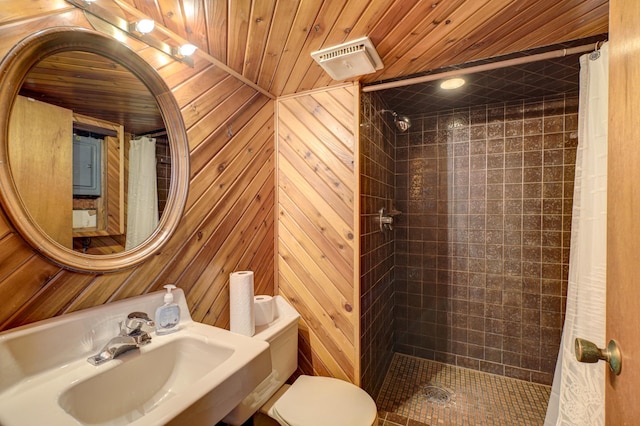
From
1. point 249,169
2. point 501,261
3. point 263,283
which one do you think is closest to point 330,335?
point 263,283

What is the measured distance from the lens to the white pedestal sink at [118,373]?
2.20ft

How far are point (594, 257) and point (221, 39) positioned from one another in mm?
1833

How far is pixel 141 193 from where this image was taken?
1.13m

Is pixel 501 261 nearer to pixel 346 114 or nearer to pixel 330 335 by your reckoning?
pixel 330 335

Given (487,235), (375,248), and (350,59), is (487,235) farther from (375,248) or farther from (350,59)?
(350,59)

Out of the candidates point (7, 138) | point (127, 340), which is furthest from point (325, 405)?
point (7, 138)

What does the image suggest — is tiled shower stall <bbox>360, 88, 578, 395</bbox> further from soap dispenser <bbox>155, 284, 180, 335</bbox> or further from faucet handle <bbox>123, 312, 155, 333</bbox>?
faucet handle <bbox>123, 312, 155, 333</bbox>

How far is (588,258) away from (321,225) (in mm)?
1252

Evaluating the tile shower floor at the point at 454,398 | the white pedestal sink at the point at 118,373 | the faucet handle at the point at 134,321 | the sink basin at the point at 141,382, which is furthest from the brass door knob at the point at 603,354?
the tile shower floor at the point at 454,398

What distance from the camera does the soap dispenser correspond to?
1.07 metres

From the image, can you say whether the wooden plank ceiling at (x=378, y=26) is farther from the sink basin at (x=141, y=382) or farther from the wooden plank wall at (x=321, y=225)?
the sink basin at (x=141, y=382)

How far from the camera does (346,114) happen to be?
5.42 ft

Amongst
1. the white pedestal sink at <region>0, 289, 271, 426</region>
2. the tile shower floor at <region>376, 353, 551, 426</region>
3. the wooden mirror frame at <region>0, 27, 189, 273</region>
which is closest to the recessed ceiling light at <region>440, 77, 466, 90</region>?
the wooden mirror frame at <region>0, 27, 189, 273</region>

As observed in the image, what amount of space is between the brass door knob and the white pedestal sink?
2.84ft
